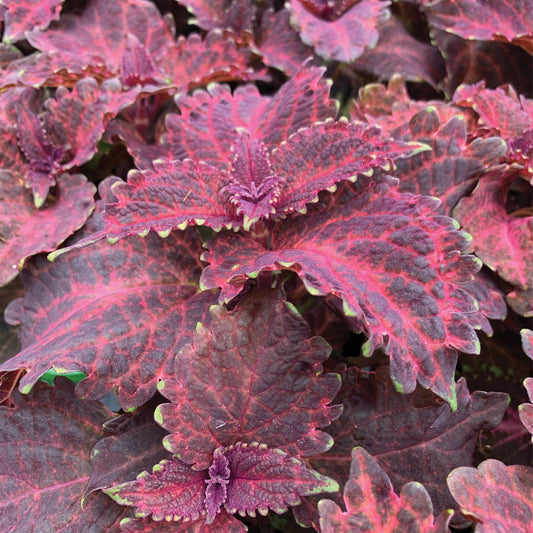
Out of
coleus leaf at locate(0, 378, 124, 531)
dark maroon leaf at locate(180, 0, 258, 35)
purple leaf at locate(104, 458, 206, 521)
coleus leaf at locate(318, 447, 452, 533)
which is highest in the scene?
dark maroon leaf at locate(180, 0, 258, 35)

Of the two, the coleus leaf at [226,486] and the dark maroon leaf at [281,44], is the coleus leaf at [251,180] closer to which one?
the coleus leaf at [226,486]

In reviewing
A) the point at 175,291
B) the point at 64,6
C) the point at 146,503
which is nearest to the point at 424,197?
the point at 175,291

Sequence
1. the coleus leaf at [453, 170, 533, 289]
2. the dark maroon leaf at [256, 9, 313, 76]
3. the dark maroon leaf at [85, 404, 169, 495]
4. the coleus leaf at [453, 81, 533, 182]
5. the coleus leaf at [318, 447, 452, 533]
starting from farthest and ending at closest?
the dark maroon leaf at [256, 9, 313, 76], the coleus leaf at [453, 81, 533, 182], the coleus leaf at [453, 170, 533, 289], the dark maroon leaf at [85, 404, 169, 495], the coleus leaf at [318, 447, 452, 533]

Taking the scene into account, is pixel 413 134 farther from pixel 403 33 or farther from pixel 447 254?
pixel 403 33

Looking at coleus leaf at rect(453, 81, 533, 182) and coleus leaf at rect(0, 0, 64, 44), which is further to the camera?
coleus leaf at rect(0, 0, 64, 44)

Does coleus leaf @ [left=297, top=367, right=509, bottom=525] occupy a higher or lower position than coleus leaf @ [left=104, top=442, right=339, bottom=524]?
lower

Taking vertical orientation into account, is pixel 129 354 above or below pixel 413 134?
below

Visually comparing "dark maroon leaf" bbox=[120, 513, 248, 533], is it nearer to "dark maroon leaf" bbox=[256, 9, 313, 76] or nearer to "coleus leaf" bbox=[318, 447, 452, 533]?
"coleus leaf" bbox=[318, 447, 452, 533]

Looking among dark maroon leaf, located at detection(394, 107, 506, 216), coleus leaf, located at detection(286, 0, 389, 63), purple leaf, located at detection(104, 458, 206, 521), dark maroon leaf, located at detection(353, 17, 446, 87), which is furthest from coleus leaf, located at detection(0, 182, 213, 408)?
dark maroon leaf, located at detection(353, 17, 446, 87)
